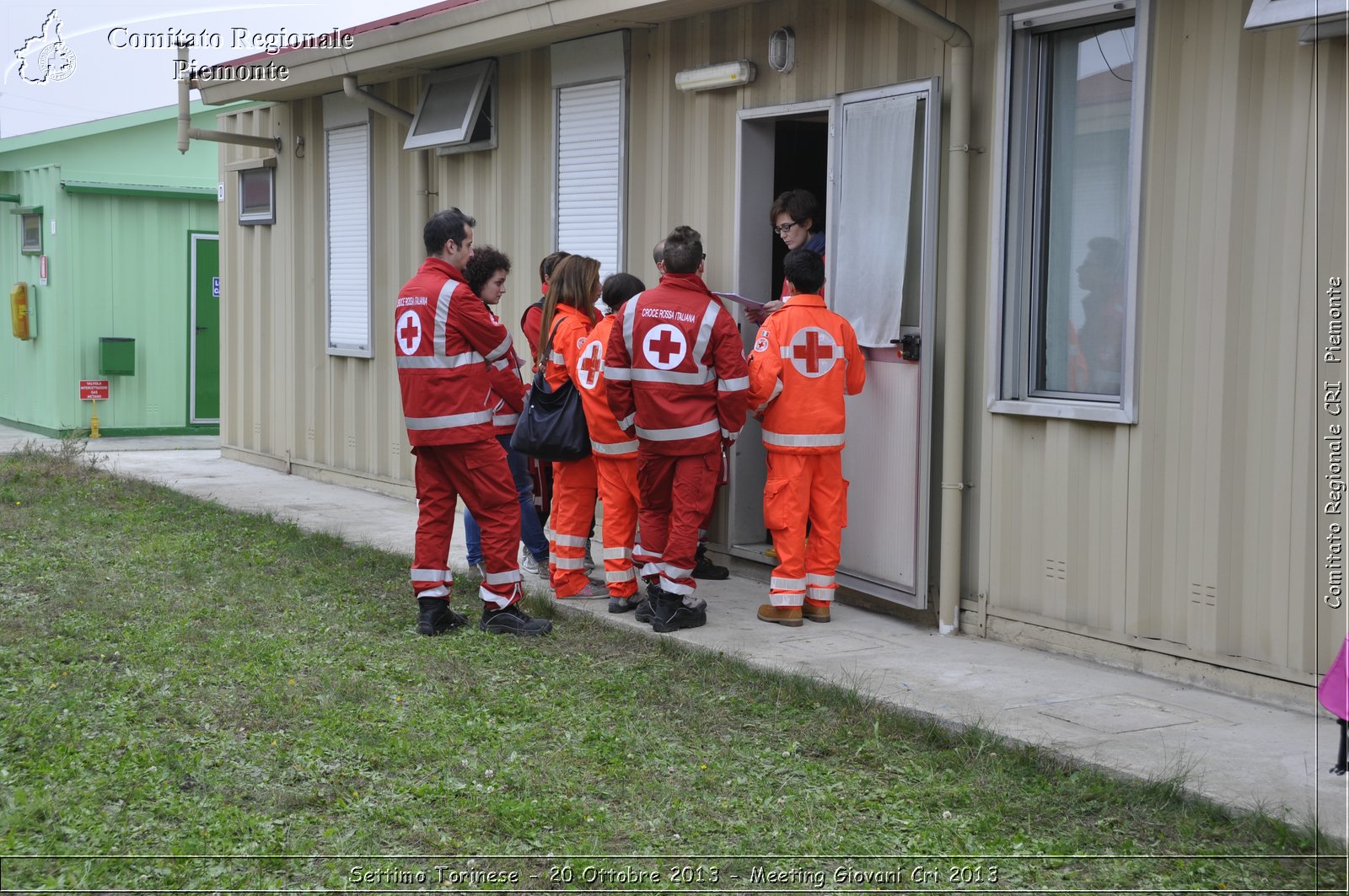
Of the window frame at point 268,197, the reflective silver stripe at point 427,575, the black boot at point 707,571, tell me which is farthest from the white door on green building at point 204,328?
the reflective silver stripe at point 427,575

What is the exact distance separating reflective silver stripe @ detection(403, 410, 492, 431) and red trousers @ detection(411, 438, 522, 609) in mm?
111

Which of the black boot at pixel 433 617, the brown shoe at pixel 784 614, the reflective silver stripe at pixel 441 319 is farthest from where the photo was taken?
the brown shoe at pixel 784 614

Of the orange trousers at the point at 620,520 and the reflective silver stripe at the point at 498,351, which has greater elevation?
the reflective silver stripe at the point at 498,351

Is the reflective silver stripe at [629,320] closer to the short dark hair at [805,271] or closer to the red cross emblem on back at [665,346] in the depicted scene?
the red cross emblem on back at [665,346]

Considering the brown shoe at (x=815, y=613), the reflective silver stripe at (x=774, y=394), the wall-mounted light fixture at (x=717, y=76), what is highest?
the wall-mounted light fixture at (x=717, y=76)

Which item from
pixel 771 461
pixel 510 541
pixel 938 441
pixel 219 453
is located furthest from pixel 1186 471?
pixel 219 453

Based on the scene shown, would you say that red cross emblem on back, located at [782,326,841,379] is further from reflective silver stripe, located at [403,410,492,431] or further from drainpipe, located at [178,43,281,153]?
drainpipe, located at [178,43,281,153]

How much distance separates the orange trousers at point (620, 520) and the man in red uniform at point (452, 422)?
517 millimetres

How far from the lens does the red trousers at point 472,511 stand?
260 inches

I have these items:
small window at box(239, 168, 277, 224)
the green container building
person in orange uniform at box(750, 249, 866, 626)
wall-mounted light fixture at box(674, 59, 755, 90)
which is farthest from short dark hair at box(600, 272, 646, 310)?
the green container building

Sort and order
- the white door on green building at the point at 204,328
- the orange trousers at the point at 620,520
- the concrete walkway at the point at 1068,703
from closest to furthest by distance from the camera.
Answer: the concrete walkway at the point at 1068,703 < the orange trousers at the point at 620,520 < the white door on green building at the point at 204,328

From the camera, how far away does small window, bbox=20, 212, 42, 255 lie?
634 inches

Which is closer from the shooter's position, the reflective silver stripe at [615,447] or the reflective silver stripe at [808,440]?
the reflective silver stripe at [808,440]

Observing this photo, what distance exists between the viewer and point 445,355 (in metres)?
6.49
